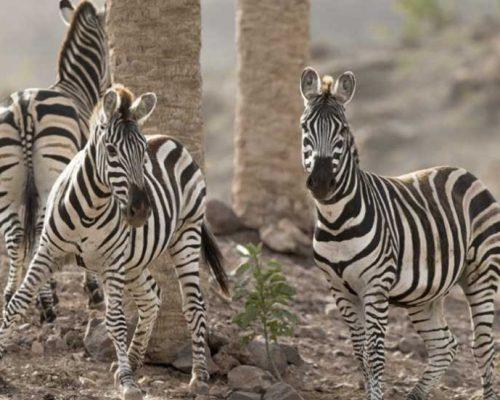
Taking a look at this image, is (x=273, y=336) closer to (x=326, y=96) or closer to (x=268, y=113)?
(x=326, y=96)

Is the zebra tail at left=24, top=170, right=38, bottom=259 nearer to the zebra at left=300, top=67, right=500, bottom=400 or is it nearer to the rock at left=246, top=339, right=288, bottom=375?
the rock at left=246, top=339, right=288, bottom=375

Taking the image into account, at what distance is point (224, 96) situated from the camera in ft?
100

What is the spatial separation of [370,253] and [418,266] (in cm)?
58

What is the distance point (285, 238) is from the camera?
518 inches

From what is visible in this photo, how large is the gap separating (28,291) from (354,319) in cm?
211

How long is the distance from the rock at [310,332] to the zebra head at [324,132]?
3068 mm

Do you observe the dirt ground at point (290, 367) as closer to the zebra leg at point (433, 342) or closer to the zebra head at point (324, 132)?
the zebra leg at point (433, 342)

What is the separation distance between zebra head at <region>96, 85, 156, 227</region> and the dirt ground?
145 cm

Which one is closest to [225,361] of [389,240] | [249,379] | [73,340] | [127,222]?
[249,379]

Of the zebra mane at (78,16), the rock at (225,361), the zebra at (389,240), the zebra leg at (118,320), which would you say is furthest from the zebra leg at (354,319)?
the zebra mane at (78,16)

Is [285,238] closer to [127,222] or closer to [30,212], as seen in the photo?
[30,212]

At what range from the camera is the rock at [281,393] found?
314 inches

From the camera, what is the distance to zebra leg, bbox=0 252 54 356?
7512 mm

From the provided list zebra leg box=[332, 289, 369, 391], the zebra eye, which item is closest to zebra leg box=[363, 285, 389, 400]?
zebra leg box=[332, 289, 369, 391]
